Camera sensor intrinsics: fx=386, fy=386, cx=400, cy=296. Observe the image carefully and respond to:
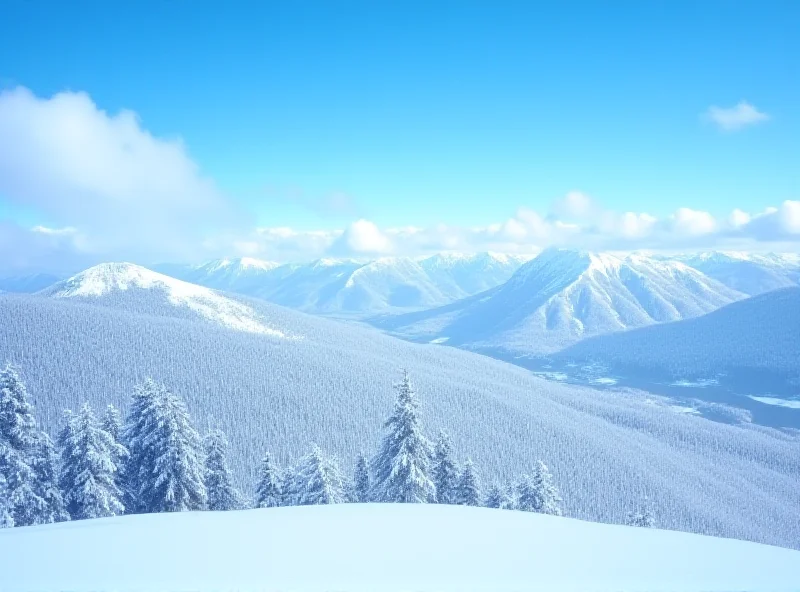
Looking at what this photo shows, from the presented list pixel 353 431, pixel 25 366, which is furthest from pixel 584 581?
pixel 25 366

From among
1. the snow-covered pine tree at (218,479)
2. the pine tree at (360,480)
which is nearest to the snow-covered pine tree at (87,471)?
the snow-covered pine tree at (218,479)

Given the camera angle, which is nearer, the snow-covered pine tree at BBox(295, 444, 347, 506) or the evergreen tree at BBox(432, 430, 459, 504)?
the snow-covered pine tree at BBox(295, 444, 347, 506)

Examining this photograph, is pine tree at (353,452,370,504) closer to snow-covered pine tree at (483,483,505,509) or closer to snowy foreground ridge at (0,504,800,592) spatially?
snow-covered pine tree at (483,483,505,509)

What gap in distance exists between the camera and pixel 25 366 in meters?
96.1

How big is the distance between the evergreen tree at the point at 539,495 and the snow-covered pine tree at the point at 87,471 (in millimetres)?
21550

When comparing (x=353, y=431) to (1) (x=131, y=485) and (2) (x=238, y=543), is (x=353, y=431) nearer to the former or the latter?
(1) (x=131, y=485)

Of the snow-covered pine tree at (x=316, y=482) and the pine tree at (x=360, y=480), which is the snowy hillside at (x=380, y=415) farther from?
the snow-covered pine tree at (x=316, y=482)

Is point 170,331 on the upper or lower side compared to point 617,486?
upper

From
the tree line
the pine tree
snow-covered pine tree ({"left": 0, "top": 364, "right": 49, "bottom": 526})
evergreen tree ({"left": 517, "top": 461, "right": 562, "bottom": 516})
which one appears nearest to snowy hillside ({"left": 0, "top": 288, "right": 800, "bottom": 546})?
the tree line

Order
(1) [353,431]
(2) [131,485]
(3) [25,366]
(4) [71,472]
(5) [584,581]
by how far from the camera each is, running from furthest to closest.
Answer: (3) [25,366]
(1) [353,431]
(2) [131,485]
(4) [71,472]
(5) [584,581]

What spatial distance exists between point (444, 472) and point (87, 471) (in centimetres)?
1877

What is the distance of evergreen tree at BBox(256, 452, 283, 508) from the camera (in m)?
24.2

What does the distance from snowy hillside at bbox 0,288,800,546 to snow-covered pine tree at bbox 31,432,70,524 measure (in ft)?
118

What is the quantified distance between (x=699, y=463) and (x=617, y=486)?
127ft
